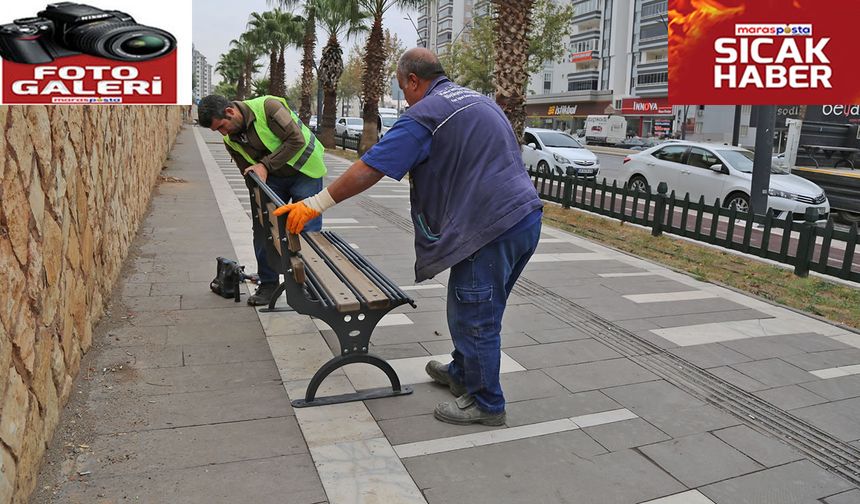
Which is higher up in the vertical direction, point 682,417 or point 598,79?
point 598,79

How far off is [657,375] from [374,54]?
21384 millimetres

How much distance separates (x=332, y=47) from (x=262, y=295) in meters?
26.1

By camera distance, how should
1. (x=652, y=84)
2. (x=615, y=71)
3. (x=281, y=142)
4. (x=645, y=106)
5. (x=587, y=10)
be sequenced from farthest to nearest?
(x=587, y=10) → (x=615, y=71) → (x=652, y=84) → (x=645, y=106) → (x=281, y=142)

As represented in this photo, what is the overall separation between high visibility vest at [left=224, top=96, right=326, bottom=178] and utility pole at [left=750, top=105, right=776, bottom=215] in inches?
284

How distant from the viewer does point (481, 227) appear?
3.16 metres

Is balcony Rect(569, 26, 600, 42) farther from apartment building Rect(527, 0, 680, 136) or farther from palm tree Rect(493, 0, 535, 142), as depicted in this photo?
palm tree Rect(493, 0, 535, 142)

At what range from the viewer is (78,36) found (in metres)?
5.17

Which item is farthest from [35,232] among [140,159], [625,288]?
[140,159]

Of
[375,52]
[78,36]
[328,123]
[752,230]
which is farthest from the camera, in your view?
[328,123]

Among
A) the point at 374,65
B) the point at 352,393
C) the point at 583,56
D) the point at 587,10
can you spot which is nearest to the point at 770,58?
the point at 352,393

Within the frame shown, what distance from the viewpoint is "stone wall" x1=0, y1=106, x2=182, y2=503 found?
2.53m

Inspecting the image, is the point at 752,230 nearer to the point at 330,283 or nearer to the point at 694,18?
the point at 694,18

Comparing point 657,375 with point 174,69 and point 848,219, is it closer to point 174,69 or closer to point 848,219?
point 174,69

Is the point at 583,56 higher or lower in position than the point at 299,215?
higher
